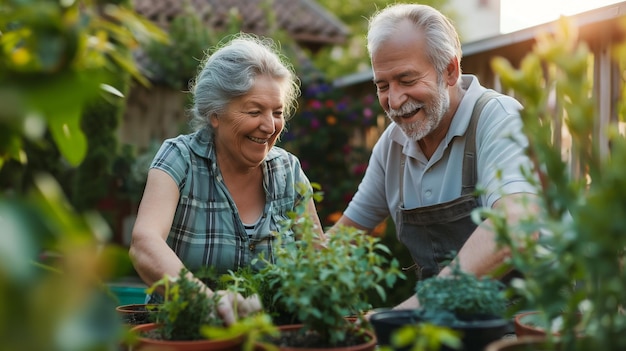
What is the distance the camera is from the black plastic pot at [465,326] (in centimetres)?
110

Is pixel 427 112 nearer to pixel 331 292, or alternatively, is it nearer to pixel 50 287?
pixel 331 292

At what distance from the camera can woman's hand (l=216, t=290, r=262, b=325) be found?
53.1 inches

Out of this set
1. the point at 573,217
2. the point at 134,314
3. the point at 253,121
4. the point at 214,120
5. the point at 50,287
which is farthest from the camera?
the point at 214,120

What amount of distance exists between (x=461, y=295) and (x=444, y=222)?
1.32 metres

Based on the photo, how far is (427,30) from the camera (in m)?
2.45

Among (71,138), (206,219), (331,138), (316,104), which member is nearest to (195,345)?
(71,138)

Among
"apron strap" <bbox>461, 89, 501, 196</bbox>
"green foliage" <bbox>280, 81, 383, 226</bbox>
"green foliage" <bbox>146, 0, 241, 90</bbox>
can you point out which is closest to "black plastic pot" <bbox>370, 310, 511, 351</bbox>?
"apron strap" <bbox>461, 89, 501, 196</bbox>

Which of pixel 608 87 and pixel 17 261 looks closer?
pixel 17 261

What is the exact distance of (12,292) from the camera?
1.85 feet

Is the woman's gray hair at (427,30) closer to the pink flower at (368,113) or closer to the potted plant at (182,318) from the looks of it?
the potted plant at (182,318)

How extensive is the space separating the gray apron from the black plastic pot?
1142 millimetres

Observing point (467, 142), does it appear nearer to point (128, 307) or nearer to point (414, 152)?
point (414, 152)

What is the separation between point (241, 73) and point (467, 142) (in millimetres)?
847

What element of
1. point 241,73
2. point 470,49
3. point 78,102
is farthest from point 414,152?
point 470,49
